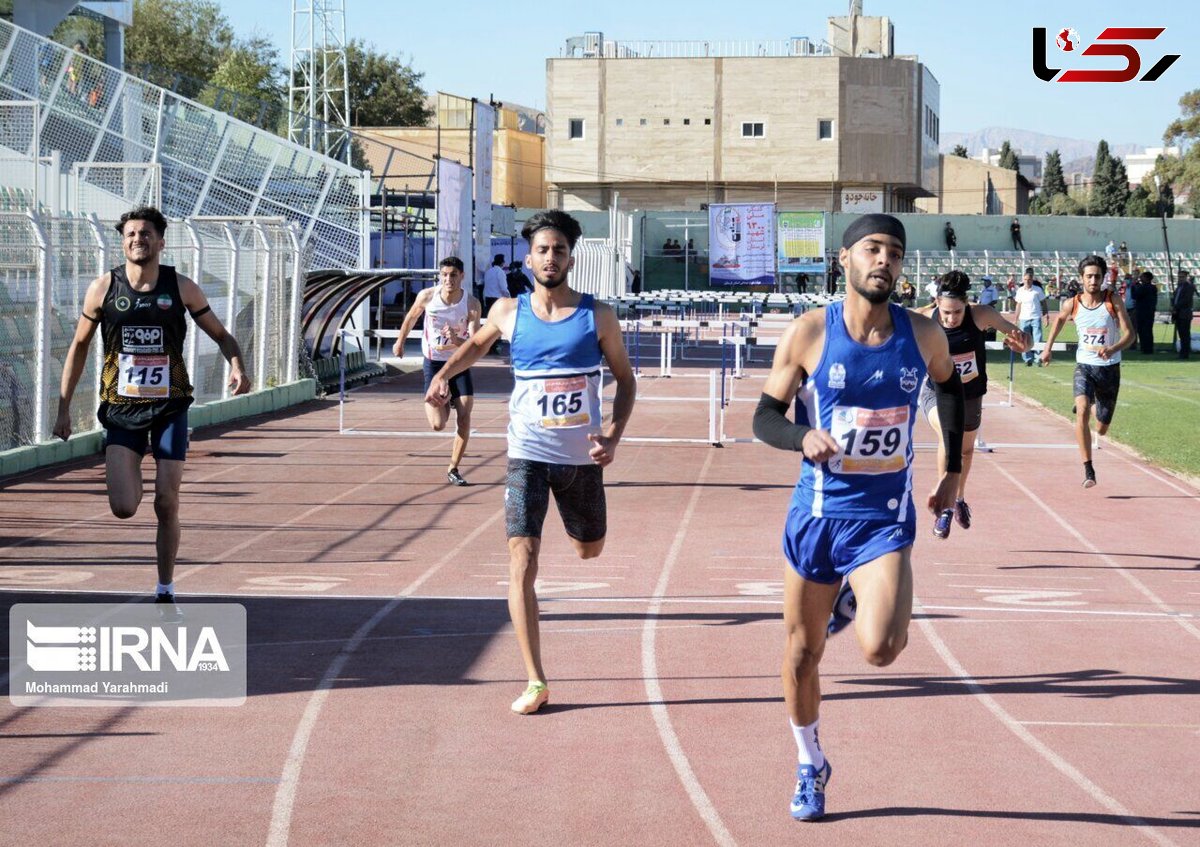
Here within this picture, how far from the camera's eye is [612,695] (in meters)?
7.23

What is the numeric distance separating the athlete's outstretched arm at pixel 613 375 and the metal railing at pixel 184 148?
69.3 feet

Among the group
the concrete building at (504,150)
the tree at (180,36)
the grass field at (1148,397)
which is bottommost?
the grass field at (1148,397)

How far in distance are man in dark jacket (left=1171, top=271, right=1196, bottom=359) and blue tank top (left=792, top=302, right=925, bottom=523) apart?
33.5 m

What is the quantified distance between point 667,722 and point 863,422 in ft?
6.15

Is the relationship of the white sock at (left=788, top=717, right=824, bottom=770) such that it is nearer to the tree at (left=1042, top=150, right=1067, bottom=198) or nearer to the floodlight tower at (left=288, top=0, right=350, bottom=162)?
the floodlight tower at (left=288, top=0, right=350, bottom=162)

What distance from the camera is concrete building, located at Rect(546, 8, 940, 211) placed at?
275 feet

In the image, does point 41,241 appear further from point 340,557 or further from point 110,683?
point 110,683

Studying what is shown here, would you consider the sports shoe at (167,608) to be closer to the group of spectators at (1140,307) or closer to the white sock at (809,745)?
the white sock at (809,745)

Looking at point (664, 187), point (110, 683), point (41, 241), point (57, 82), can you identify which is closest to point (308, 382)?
point (57, 82)

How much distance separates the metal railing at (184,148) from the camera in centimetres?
2750

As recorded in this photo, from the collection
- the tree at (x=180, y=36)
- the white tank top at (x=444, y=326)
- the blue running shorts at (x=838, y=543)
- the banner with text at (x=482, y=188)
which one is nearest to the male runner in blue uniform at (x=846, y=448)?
the blue running shorts at (x=838, y=543)

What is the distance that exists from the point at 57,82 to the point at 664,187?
60.7 meters

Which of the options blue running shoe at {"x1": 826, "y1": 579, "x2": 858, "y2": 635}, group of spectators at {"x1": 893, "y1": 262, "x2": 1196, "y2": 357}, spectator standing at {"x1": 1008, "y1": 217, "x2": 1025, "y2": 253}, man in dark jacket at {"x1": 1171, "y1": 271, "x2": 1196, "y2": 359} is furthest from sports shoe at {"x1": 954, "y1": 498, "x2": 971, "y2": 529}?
spectator standing at {"x1": 1008, "y1": 217, "x2": 1025, "y2": 253}

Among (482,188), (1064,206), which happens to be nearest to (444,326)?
(482,188)
